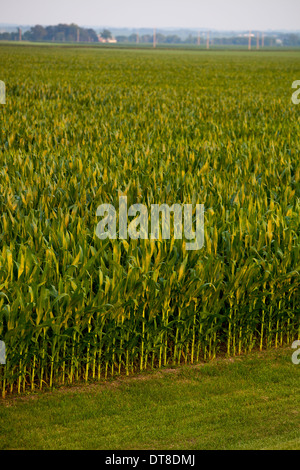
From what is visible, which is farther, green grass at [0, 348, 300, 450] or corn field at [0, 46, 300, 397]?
corn field at [0, 46, 300, 397]

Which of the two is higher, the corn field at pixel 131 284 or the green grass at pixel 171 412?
the corn field at pixel 131 284

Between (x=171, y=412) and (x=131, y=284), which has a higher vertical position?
(x=131, y=284)

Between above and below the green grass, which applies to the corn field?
above

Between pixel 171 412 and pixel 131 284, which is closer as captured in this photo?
pixel 171 412

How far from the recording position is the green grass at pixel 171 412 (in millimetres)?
4133

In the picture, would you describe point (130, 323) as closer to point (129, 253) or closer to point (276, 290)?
point (129, 253)

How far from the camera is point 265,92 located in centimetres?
2786

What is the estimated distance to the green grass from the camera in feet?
13.6

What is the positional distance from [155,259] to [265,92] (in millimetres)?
24042

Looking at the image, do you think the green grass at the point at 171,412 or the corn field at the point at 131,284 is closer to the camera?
the green grass at the point at 171,412

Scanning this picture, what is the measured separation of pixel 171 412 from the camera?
179 inches
